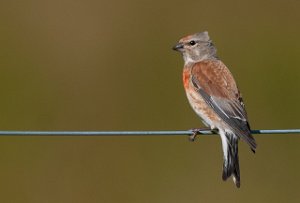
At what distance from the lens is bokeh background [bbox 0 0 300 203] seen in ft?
39.3

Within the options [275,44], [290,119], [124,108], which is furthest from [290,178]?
[275,44]

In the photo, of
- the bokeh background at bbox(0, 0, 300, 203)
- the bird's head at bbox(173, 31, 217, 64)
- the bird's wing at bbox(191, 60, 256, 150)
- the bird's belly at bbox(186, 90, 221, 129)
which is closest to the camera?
the bird's wing at bbox(191, 60, 256, 150)

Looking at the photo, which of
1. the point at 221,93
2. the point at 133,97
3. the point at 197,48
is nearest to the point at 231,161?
the point at 221,93

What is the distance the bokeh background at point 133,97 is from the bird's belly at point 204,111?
98.5 inches

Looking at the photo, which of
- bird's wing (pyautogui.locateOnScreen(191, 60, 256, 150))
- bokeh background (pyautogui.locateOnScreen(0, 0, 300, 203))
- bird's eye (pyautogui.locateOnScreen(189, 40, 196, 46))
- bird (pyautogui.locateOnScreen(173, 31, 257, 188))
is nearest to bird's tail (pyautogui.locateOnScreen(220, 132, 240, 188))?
bird (pyautogui.locateOnScreen(173, 31, 257, 188))

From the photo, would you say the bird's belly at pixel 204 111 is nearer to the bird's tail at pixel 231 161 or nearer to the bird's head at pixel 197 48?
the bird's tail at pixel 231 161

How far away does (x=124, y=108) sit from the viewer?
1284 cm

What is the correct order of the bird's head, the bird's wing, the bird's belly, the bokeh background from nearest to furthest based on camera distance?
the bird's wing < the bird's belly < the bird's head < the bokeh background

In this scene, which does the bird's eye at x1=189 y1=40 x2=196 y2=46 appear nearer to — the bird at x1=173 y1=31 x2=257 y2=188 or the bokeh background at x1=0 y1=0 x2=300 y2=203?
the bird at x1=173 y1=31 x2=257 y2=188

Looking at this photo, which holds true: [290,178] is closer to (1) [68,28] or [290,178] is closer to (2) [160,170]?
(2) [160,170]

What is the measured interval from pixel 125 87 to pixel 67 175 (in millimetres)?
1752

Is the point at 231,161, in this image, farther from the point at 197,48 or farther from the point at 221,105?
the point at 197,48

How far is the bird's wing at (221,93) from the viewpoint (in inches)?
352

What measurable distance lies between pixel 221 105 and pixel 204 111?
0.74 ft
